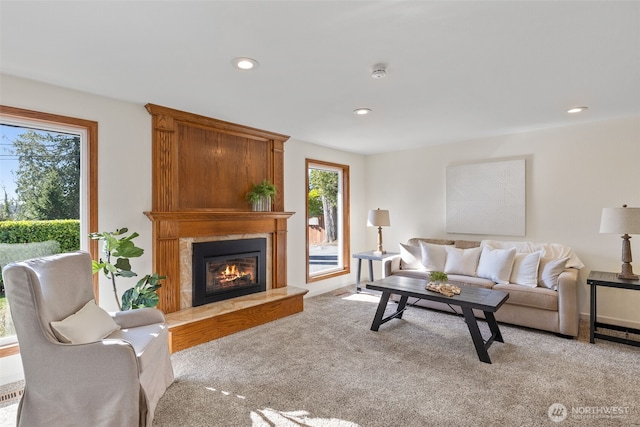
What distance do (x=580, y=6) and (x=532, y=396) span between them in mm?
2368

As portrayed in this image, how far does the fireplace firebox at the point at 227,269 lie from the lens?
11.6 ft

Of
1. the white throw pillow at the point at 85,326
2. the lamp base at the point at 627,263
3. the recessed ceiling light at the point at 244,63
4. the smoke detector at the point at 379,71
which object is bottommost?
the white throw pillow at the point at 85,326

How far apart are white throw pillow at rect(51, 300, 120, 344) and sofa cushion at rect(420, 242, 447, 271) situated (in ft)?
11.6

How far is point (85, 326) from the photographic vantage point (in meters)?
1.95

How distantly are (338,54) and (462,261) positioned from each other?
10.1 ft

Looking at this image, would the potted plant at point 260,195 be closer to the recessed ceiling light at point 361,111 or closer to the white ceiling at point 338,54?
the white ceiling at point 338,54

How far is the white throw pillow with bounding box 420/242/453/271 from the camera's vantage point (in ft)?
14.0

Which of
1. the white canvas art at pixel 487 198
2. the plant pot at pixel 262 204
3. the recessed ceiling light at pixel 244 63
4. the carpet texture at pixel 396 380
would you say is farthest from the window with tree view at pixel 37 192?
the white canvas art at pixel 487 198

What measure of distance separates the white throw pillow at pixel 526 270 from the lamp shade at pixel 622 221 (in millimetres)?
673

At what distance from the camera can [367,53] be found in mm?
2127

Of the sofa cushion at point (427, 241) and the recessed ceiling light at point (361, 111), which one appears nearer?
the recessed ceiling light at point (361, 111)

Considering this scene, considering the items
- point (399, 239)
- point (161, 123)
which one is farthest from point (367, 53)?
point (399, 239)

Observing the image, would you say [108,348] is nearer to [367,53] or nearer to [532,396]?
[367,53]

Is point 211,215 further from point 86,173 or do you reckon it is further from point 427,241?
point 427,241
